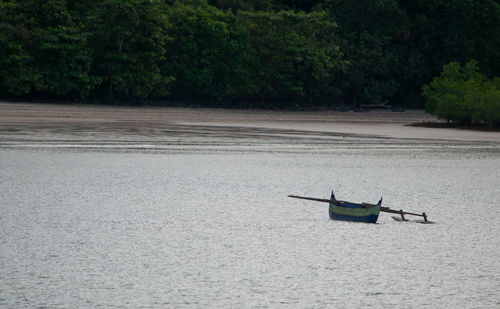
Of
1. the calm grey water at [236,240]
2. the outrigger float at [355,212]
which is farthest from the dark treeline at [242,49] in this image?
the outrigger float at [355,212]

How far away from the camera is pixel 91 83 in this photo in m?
46.8

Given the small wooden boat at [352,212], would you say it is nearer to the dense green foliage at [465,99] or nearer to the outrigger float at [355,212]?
the outrigger float at [355,212]

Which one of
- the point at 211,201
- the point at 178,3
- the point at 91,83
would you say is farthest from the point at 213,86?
the point at 211,201

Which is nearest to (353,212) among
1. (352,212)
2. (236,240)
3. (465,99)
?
(352,212)

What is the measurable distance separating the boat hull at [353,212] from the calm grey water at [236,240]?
0.54 ft

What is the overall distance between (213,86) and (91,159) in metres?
37.6

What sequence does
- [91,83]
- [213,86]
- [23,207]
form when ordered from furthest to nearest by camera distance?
[213,86], [91,83], [23,207]

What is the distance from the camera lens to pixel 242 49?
183ft

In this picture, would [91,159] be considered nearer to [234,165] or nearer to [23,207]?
[234,165]

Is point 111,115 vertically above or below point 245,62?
below

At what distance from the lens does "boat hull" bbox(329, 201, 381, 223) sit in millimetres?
9500

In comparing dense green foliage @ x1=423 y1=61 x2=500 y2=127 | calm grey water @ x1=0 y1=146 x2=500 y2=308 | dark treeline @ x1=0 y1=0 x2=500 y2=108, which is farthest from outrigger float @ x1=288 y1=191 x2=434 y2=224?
dark treeline @ x1=0 y1=0 x2=500 y2=108

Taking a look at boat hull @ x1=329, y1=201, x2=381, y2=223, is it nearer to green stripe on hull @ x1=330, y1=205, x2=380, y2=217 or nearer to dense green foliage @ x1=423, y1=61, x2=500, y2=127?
green stripe on hull @ x1=330, y1=205, x2=380, y2=217

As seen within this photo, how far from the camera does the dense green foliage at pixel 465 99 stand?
36.7 meters
